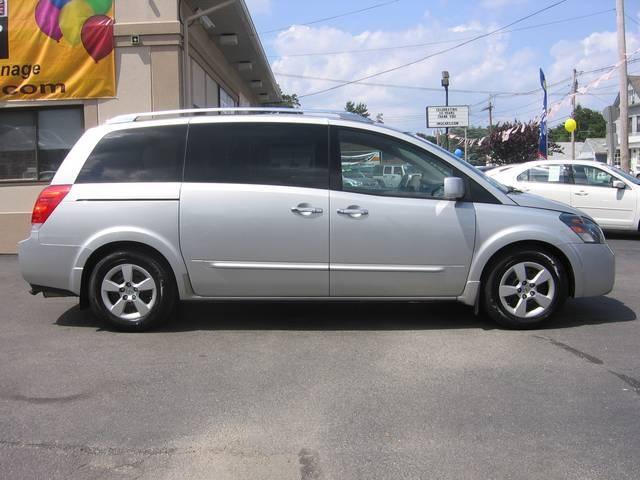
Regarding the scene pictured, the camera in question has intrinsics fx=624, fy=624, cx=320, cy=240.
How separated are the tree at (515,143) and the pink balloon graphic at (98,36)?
124 ft

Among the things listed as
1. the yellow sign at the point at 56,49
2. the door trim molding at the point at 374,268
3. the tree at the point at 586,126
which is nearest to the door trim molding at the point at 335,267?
the door trim molding at the point at 374,268

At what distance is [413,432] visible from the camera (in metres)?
3.69

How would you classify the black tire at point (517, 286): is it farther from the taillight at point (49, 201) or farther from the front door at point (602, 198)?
the front door at point (602, 198)

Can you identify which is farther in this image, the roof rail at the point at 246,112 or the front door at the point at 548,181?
the front door at the point at 548,181

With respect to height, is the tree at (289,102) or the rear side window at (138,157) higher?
the tree at (289,102)

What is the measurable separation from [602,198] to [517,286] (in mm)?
7887

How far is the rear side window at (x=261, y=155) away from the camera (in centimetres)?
573

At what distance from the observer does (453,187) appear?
552 cm

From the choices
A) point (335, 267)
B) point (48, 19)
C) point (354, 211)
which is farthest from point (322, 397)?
point (48, 19)

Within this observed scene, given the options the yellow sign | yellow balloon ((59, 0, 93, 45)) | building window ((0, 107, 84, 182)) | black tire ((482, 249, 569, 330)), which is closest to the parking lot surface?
black tire ((482, 249, 569, 330))

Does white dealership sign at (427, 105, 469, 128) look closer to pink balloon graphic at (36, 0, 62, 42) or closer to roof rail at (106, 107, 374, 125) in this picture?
pink balloon graphic at (36, 0, 62, 42)

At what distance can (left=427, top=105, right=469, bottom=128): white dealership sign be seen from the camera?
19516 millimetres

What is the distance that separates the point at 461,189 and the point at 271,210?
5.61 ft

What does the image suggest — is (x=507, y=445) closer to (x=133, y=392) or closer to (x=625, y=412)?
(x=625, y=412)
